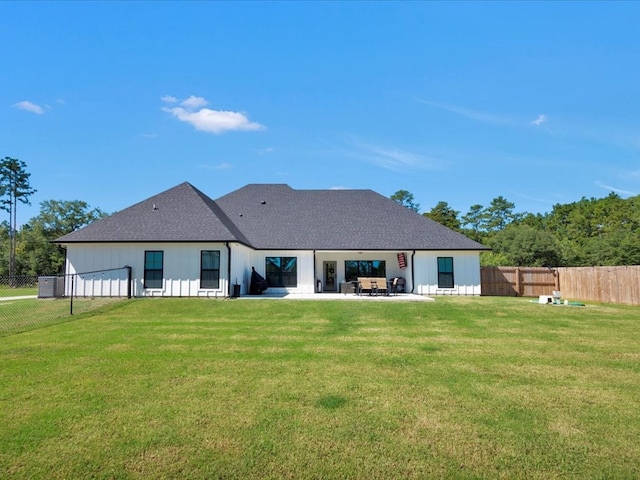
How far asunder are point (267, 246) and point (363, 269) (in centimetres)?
581

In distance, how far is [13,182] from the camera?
42750 mm

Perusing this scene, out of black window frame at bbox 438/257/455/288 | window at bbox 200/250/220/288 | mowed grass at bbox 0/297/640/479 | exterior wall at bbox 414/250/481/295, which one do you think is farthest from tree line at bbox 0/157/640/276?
mowed grass at bbox 0/297/640/479

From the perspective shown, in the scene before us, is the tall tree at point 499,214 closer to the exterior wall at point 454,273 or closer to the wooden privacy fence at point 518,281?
the wooden privacy fence at point 518,281

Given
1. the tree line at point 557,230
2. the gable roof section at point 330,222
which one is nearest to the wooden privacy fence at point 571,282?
the gable roof section at point 330,222

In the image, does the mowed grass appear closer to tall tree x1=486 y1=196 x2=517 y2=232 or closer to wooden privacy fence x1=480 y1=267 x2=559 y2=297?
wooden privacy fence x1=480 y1=267 x2=559 y2=297

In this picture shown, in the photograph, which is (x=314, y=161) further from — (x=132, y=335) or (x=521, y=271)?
(x=132, y=335)

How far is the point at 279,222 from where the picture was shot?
925 inches

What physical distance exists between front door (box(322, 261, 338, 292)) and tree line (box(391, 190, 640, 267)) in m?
17.3

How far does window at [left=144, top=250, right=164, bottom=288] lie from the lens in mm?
17641

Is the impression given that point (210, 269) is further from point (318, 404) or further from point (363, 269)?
point (318, 404)

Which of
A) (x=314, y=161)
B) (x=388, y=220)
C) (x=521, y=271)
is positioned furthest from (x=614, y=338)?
(x=314, y=161)

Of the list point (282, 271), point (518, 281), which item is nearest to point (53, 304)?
point (282, 271)

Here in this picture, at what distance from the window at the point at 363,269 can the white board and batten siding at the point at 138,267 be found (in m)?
7.88

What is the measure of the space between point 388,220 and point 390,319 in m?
12.7
